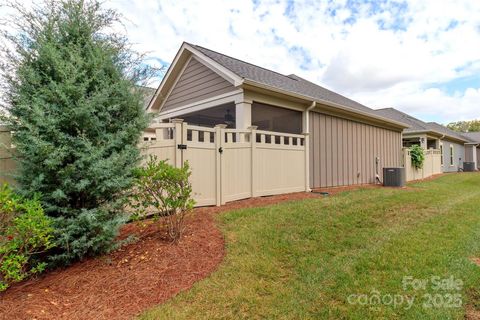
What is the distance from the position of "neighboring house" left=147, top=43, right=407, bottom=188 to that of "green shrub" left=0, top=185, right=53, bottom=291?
485cm

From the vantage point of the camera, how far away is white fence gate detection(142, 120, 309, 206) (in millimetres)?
4699

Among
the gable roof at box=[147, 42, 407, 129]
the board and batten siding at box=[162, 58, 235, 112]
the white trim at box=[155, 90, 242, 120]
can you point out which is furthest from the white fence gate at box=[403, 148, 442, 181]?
the board and batten siding at box=[162, 58, 235, 112]

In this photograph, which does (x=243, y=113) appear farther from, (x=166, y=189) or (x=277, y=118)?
(x=166, y=189)

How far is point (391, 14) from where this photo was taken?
9156 mm

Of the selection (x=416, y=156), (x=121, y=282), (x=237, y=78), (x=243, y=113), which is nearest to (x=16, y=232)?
(x=121, y=282)

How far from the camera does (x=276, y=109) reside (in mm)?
8219

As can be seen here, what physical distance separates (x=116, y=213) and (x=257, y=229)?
6.69 feet

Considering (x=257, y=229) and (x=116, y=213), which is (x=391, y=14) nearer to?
(x=257, y=229)

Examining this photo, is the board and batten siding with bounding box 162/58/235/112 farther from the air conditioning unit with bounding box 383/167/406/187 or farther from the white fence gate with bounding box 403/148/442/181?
the white fence gate with bounding box 403/148/442/181

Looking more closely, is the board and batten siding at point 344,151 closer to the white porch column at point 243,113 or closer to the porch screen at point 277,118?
the porch screen at point 277,118

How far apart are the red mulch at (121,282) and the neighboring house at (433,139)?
652 inches

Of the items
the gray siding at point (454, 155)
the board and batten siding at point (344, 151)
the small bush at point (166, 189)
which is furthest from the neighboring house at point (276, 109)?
the gray siding at point (454, 155)

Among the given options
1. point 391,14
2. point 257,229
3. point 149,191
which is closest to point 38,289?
point 149,191

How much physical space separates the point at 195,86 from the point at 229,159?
160 inches
